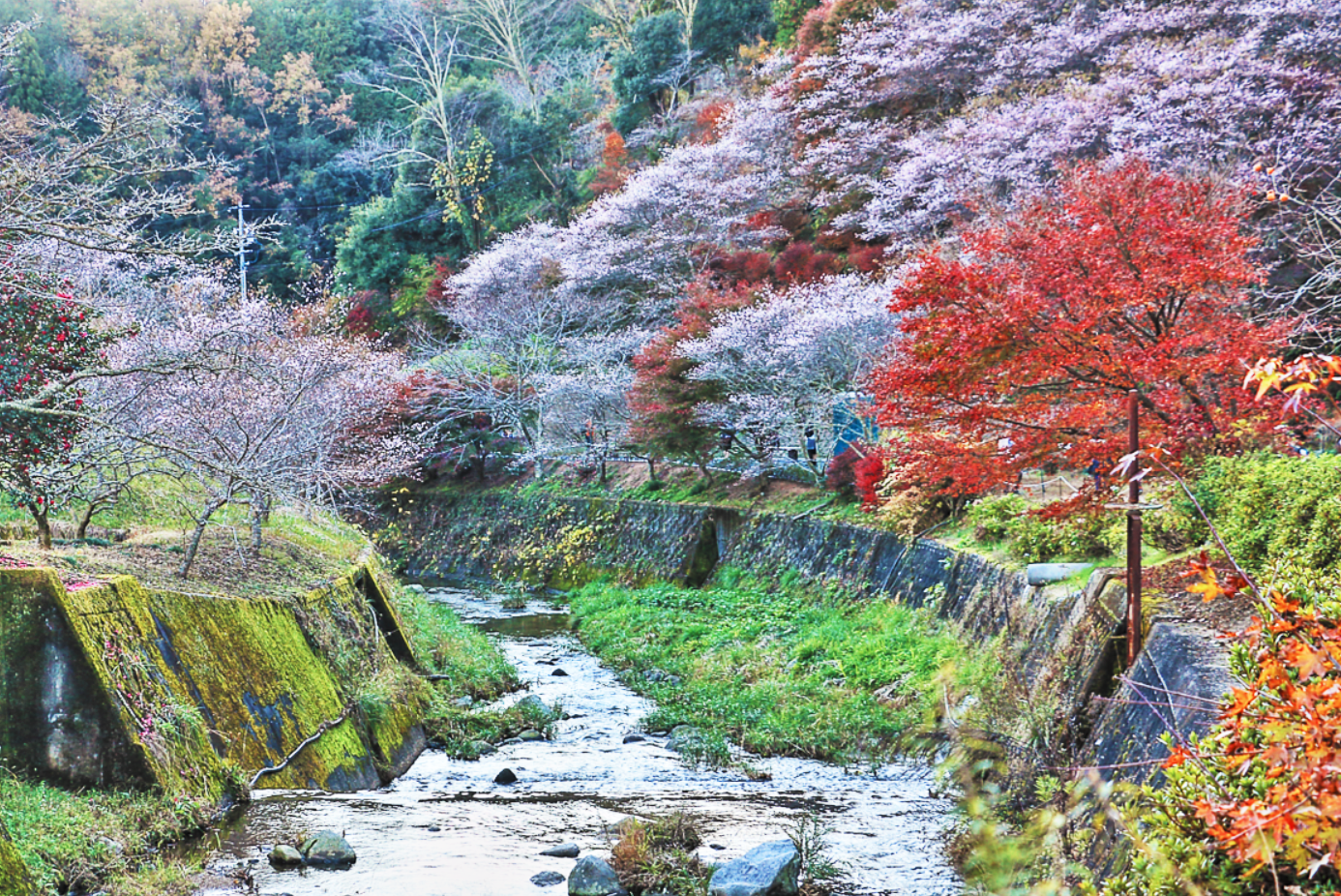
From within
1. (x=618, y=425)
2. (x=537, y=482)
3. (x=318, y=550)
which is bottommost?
(x=537, y=482)

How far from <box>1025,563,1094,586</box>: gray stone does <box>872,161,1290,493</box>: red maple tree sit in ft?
3.55

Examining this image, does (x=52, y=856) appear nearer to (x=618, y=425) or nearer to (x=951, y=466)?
(x=951, y=466)

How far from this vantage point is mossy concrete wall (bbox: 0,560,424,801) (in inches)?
281

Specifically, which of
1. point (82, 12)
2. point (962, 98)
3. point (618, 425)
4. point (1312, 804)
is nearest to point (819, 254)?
point (962, 98)

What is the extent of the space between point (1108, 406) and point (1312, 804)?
723cm

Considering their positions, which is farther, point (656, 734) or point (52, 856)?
point (656, 734)

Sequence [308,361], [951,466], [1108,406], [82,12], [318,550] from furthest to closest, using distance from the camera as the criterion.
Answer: [82,12], [308,361], [318,550], [951,466], [1108,406]

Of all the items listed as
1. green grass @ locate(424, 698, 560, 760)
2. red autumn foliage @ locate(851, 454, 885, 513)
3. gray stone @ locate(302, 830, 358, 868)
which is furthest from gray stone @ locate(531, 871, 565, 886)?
red autumn foliage @ locate(851, 454, 885, 513)

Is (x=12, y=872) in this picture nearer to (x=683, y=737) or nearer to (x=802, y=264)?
(x=683, y=737)

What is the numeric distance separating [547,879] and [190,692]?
11.8 feet

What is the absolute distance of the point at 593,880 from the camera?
265 inches

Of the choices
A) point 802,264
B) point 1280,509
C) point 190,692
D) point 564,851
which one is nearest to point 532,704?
point 190,692

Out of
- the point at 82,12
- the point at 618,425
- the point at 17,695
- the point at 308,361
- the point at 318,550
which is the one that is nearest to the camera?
the point at 17,695

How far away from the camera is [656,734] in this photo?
12297mm
